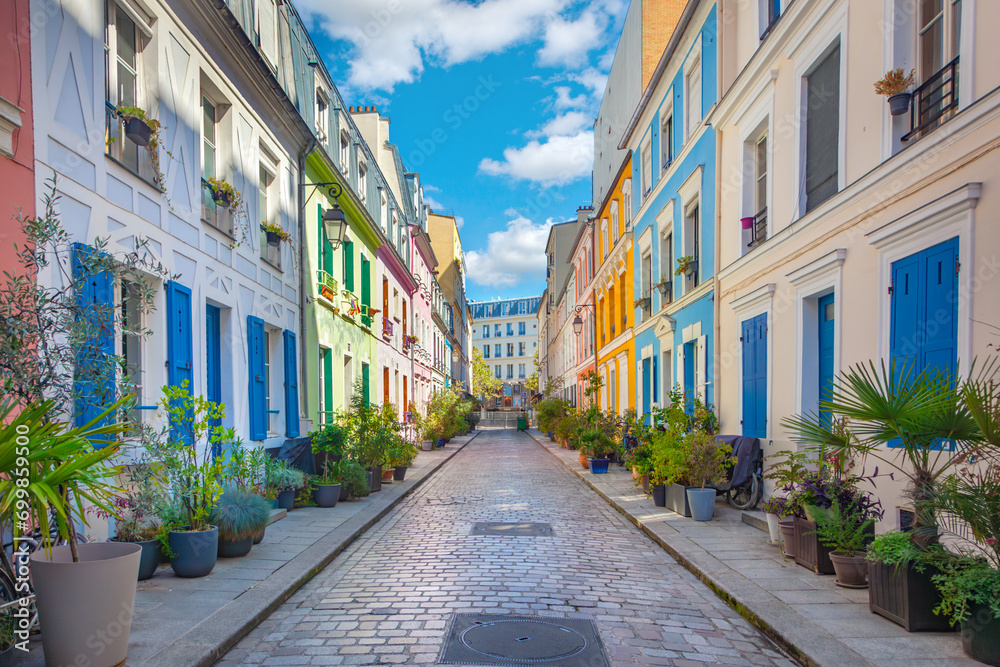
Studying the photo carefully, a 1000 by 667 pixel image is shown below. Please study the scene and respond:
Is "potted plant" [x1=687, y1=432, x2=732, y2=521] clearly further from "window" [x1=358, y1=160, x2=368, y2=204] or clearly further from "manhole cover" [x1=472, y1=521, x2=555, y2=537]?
"window" [x1=358, y1=160, x2=368, y2=204]

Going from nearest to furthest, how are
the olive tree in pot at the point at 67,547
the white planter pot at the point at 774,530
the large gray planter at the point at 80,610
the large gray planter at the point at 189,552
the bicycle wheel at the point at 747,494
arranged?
the olive tree in pot at the point at 67,547
the large gray planter at the point at 80,610
the large gray planter at the point at 189,552
the white planter pot at the point at 774,530
the bicycle wheel at the point at 747,494

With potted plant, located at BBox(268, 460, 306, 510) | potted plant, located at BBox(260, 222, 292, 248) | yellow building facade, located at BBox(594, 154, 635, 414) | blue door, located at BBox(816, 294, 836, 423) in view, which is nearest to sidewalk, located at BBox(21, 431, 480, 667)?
potted plant, located at BBox(268, 460, 306, 510)

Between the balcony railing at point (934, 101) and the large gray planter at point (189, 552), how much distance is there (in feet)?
23.7

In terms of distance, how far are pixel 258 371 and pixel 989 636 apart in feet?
28.6

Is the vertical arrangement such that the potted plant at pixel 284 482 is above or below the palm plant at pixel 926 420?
below

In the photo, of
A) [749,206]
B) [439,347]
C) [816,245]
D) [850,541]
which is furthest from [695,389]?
[439,347]

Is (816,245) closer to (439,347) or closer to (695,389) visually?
(695,389)

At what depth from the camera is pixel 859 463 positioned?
680 centimetres

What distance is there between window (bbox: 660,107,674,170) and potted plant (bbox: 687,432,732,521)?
296 inches

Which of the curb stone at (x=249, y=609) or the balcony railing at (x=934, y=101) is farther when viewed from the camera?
the balcony railing at (x=934, y=101)

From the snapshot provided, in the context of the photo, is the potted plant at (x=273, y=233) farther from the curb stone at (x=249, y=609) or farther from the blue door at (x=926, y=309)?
the blue door at (x=926, y=309)

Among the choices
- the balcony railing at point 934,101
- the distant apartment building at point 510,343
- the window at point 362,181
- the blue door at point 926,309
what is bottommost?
the distant apartment building at point 510,343

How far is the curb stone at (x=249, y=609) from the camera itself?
4133mm

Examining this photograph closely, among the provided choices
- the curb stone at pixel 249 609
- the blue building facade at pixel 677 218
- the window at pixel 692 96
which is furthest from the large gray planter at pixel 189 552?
the window at pixel 692 96
